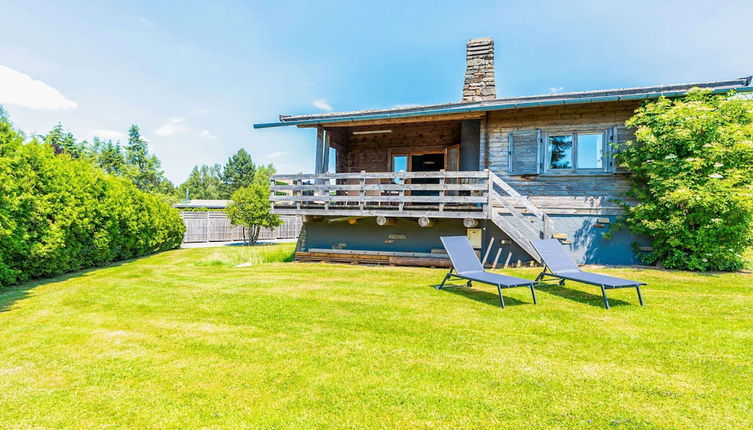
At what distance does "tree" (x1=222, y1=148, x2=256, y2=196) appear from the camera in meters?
72.2

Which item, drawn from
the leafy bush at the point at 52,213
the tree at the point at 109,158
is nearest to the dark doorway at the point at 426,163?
the leafy bush at the point at 52,213

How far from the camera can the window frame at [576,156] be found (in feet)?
33.1

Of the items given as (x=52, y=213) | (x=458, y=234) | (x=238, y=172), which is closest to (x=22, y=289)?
(x=52, y=213)

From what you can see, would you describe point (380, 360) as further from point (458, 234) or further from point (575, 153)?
point (575, 153)

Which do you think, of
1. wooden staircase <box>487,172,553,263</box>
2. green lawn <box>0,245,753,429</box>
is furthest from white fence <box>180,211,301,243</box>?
green lawn <box>0,245,753,429</box>

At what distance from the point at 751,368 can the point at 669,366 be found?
2.16 feet

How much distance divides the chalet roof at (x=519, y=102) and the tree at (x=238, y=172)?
2508 inches

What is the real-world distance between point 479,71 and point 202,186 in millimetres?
82587

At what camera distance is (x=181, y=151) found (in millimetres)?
93438

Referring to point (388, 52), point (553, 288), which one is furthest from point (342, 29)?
point (553, 288)

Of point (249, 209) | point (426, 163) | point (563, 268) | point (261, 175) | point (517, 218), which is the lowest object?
point (563, 268)

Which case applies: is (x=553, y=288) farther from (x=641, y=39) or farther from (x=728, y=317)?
(x=641, y=39)

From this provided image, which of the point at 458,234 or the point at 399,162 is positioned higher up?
the point at 399,162

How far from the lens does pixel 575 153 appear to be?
1039cm
